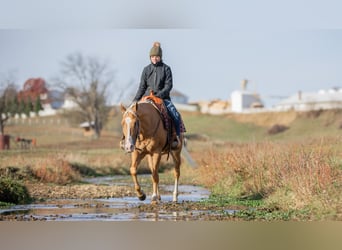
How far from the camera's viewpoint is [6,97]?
105 ft

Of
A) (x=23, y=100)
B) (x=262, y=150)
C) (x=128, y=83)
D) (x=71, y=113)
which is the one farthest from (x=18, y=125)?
(x=262, y=150)

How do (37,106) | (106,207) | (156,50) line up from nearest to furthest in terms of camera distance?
(156,50) → (106,207) → (37,106)

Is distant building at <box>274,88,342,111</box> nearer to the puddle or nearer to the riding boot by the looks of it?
the puddle

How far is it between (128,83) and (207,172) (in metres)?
14.6

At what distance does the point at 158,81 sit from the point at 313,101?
143 ft

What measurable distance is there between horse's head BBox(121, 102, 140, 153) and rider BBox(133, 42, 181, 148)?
1299mm

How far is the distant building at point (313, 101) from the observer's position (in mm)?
53969

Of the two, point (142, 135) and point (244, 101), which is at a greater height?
point (244, 101)

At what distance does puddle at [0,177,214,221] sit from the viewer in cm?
1154

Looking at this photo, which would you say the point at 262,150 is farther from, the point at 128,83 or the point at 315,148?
the point at 128,83

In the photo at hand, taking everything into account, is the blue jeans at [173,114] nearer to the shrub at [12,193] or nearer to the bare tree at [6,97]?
the shrub at [12,193]

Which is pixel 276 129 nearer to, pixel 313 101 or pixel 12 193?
pixel 313 101

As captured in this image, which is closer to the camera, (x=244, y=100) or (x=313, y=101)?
(x=244, y=100)

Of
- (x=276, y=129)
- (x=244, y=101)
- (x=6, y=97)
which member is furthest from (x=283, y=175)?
(x=244, y=101)
